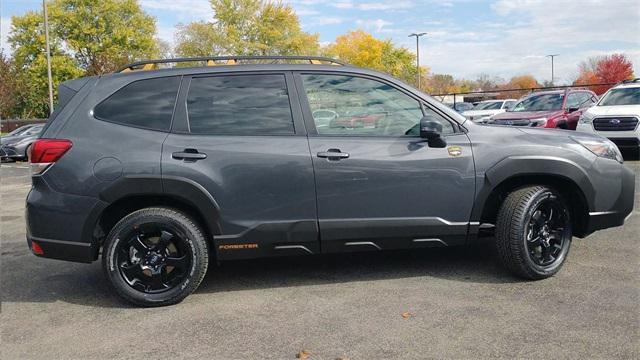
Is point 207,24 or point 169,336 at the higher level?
point 207,24

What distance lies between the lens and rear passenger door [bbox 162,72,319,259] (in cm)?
399

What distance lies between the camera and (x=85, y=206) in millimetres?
3918

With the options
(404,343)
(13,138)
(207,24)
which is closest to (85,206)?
(404,343)

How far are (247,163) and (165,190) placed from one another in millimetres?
628

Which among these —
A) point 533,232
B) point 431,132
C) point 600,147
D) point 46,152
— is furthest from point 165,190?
point 600,147

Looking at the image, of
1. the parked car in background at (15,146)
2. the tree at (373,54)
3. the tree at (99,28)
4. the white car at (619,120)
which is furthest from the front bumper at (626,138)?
the tree at (99,28)

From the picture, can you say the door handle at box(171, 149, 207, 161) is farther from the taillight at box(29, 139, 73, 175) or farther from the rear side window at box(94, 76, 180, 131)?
the taillight at box(29, 139, 73, 175)

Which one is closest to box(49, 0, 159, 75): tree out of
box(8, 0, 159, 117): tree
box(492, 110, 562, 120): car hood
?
box(8, 0, 159, 117): tree

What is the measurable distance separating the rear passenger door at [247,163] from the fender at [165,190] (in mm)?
27

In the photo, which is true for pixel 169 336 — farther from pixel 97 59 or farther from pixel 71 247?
pixel 97 59

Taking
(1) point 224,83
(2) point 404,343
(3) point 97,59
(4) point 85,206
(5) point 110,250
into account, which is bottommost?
(2) point 404,343

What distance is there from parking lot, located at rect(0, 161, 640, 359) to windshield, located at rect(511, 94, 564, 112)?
28.8 ft

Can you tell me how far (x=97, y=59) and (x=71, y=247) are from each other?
46757 millimetres

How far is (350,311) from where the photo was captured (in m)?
3.80
